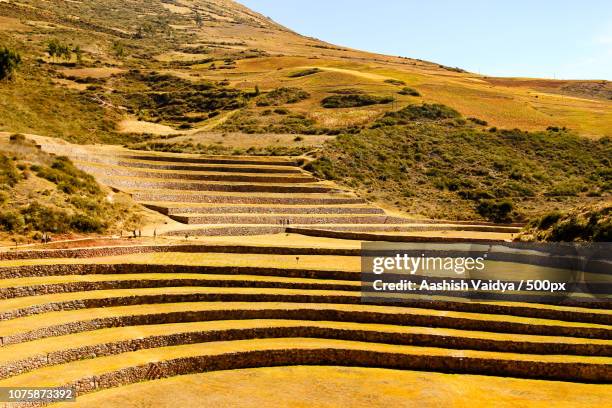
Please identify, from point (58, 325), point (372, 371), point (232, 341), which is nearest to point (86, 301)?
point (58, 325)

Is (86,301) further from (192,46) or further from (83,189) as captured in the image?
(192,46)

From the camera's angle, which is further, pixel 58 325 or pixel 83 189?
pixel 83 189

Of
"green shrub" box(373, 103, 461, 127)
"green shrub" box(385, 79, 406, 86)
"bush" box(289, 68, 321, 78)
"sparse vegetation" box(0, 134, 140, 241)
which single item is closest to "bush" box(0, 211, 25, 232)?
"sparse vegetation" box(0, 134, 140, 241)

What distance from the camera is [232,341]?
70.0ft

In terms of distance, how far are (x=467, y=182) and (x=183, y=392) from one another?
43.4 metres

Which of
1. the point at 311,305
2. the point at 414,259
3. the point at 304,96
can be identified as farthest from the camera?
the point at 304,96

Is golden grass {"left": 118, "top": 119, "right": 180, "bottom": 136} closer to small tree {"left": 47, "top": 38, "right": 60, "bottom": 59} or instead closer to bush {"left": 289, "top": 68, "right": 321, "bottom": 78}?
small tree {"left": 47, "top": 38, "right": 60, "bottom": 59}

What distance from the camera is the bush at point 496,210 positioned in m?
49.8

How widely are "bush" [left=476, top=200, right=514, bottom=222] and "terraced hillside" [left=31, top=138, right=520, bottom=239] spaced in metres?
4.52

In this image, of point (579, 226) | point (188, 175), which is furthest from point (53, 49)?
point (579, 226)

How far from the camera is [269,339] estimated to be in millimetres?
21656

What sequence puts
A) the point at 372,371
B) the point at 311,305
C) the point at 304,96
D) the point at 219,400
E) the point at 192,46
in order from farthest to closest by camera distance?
the point at 192,46 → the point at 304,96 → the point at 311,305 → the point at 372,371 → the point at 219,400

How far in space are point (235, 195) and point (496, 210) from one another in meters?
21.6

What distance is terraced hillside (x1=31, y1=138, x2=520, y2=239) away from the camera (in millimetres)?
38844
